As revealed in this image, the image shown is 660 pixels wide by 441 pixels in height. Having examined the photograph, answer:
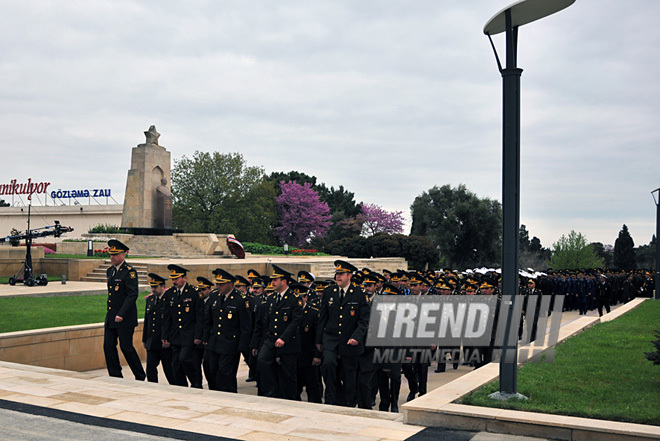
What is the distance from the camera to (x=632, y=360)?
375 inches

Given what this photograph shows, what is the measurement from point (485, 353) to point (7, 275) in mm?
18338

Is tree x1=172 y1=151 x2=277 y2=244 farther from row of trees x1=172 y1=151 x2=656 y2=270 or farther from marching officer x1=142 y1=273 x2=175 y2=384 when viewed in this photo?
marching officer x1=142 y1=273 x2=175 y2=384

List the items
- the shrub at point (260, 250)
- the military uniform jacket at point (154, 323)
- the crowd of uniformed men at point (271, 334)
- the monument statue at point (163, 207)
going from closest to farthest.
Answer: the crowd of uniformed men at point (271, 334), the military uniform jacket at point (154, 323), the monument statue at point (163, 207), the shrub at point (260, 250)

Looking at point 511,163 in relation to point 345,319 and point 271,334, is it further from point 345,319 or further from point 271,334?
point 271,334

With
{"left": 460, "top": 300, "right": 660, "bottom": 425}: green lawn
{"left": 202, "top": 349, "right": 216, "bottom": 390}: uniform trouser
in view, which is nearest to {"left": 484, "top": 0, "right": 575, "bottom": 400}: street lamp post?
{"left": 460, "top": 300, "right": 660, "bottom": 425}: green lawn

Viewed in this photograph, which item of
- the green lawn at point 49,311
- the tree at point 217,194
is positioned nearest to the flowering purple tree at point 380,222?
the tree at point 217,194

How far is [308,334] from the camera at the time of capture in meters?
8.89

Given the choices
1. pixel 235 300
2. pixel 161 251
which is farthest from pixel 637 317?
pixel 161 251

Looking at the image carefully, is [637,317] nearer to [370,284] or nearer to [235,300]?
[370,284]

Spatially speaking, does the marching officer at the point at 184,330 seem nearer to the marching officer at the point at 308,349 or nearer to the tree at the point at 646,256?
the marching officer at the point at 308,349

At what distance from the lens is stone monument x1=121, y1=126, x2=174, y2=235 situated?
3494 centimetres

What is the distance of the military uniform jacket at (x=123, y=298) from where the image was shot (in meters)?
9.55

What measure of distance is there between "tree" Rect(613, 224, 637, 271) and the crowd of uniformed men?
2304 inches

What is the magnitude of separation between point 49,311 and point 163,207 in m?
23.0
